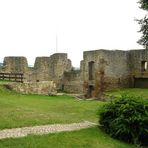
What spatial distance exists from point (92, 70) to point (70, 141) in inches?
955

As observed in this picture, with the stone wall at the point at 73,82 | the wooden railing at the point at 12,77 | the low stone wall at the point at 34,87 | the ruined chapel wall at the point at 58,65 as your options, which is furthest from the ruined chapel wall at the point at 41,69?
the low stone wall at the point at 34,87

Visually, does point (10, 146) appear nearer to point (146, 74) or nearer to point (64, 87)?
point (146, 74)

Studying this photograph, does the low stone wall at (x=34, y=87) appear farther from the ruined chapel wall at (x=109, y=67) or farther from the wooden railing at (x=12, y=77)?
the ruined chapel wall at (x=109, y=67)

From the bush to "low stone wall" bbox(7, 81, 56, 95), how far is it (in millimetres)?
15182

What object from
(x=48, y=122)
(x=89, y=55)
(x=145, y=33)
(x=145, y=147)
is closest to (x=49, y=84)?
(x=89, y=55)

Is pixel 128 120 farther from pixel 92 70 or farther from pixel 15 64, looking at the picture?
pixel 15 64

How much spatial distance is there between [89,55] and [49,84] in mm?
6247

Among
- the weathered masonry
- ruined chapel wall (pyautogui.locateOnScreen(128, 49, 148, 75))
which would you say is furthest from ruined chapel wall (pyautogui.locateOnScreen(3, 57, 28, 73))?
ruined chapel wall (pyautogui.locateOnScreen(128, 49, 148, 75))

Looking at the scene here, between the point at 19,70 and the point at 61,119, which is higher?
the point at 19,70

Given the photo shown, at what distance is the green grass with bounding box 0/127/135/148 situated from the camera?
12.1 metres

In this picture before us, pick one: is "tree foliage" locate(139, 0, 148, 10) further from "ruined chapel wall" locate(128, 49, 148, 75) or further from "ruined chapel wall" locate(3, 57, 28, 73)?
"ruined chapel wall" locate(3, 57, 28, 73)

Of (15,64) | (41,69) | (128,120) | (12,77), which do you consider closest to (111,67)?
(41,69)

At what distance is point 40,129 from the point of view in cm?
1428

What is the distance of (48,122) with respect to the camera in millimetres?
15641
